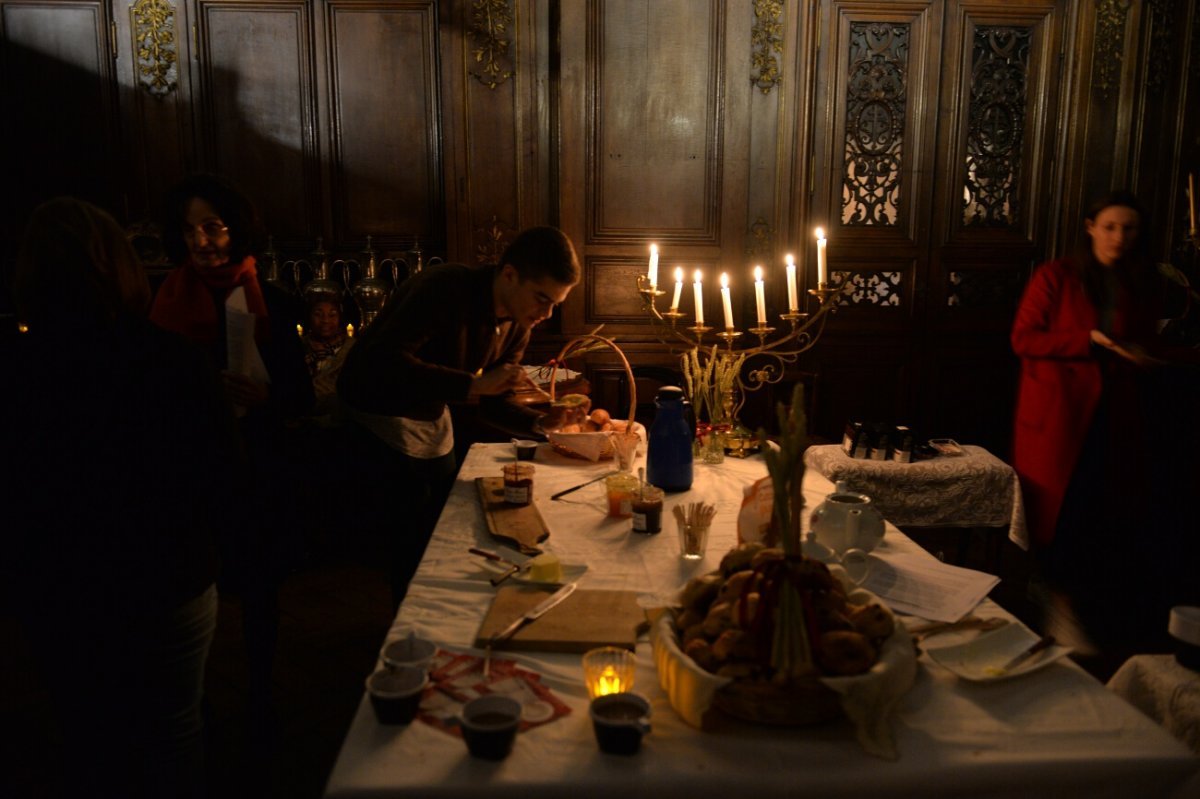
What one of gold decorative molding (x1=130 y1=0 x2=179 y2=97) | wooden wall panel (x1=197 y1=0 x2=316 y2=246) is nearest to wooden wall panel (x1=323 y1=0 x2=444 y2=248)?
wooden wall panel (x1=197 y1=0 x2=316 y2=246)

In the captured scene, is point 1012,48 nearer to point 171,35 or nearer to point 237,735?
point 171,35

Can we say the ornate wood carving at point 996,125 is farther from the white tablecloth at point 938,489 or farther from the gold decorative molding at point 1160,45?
the white tablecloth at point 938,489

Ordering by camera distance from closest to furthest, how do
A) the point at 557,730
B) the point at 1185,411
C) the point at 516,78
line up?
the point at 557,730 → the point at 1185,411 → the point at 516,78

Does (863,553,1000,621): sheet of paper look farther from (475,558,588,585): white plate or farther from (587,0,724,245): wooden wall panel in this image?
(587,0,724,245): wooden wall panel

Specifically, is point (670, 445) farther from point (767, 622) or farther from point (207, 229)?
point (207, 229)

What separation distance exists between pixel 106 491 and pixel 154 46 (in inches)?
170

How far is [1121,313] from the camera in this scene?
11.0ft

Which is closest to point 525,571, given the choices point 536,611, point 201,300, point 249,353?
point 536,611

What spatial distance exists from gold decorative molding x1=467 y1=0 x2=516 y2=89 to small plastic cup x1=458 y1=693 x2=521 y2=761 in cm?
409

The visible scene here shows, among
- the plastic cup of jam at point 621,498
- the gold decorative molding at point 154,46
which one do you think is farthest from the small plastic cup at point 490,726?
the gold decorative molding at point 154,46

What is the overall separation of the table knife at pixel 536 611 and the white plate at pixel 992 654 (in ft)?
2.08

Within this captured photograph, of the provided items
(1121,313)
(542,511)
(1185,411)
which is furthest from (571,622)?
(1185,411)

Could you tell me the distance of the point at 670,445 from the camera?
2.36 m

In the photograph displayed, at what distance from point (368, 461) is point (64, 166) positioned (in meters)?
3.47
